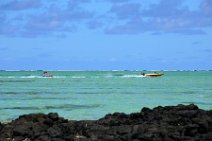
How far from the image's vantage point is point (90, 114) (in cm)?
3200

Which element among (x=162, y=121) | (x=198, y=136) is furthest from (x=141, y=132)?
(x=162, y=121)

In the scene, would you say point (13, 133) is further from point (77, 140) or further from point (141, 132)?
point (141, 132)

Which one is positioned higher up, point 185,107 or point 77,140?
point 185,107

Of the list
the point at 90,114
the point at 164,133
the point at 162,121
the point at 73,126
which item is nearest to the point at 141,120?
the point at 162,121

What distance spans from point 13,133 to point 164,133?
16.9 feet

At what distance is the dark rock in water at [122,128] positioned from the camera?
1680 cm

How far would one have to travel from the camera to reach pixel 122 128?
1797cm

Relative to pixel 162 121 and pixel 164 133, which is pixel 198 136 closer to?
pixel 164 133

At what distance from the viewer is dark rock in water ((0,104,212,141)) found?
1680 cm

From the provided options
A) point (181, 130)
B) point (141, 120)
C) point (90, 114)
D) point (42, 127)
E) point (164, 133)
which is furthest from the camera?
point (90, 114)

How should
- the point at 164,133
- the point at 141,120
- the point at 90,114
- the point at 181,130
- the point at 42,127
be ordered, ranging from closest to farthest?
the point at 164,133 → the point at 181,130 → the point at 42,127 → the point at 141,120 → the point at 90,114

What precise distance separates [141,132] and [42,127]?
13.0 feet

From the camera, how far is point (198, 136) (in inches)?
→ 668

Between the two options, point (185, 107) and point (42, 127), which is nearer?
point (42, 127)
